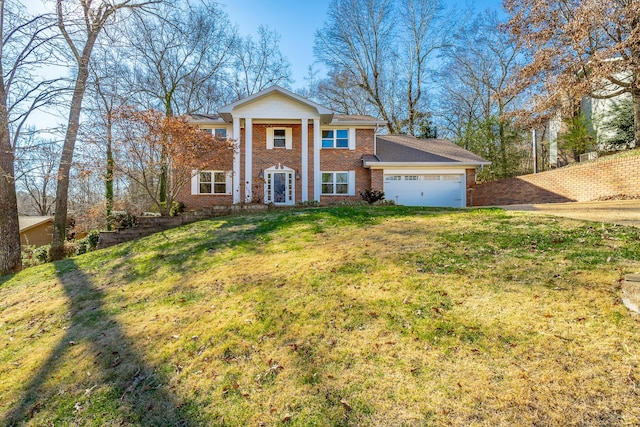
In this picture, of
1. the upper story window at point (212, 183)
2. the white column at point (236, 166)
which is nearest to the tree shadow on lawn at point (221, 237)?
the white column at point (236, 166)

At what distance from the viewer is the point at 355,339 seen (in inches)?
132

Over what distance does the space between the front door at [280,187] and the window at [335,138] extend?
8.19 feet

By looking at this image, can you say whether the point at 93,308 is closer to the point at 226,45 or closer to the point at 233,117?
the point at 233,117

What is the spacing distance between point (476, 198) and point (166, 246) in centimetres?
1531

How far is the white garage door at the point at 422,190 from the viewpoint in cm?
1667

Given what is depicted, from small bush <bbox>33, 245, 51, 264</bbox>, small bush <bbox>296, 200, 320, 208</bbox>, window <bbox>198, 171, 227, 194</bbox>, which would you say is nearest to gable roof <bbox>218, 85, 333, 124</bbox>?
window <bbox>198, 171, 227, 194</bbox>

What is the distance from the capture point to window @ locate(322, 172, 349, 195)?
55.8 feet

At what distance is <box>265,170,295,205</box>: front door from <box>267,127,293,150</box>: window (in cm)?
142

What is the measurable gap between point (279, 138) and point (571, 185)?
43.2 ft

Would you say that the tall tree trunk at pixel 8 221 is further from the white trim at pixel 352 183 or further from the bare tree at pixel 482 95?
the bare tree at pixel 482 95

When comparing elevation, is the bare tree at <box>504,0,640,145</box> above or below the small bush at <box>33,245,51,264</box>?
above

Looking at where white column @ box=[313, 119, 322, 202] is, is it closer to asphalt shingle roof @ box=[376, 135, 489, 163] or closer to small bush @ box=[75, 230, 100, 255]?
asphalt shingle roof @ box=[376, 135, 489, 163]

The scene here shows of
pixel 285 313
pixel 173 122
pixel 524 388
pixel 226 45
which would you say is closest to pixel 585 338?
pixel 524 388

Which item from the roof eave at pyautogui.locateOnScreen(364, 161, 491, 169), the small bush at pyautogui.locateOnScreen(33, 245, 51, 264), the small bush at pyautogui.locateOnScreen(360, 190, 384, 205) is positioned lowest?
the small bush at pyautogui.locateOnScreen(33, 245, 51, 264)
